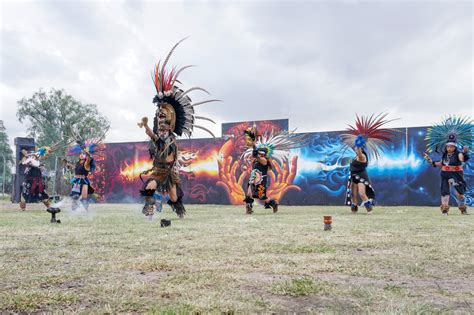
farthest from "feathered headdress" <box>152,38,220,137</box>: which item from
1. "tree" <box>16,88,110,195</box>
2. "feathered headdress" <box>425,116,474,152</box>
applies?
"tree" <box>16,88,110,195</box>

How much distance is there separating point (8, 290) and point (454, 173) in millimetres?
11757

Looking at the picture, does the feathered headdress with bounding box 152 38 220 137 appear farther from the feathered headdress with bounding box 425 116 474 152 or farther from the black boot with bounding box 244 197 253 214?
the feathered headdress with bounding box 425 116 474 152

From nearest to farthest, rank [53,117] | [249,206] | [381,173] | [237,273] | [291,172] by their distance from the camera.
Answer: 1. [237,273]
2. [249,206]
3. [381,173]
4. [291,172]
5. [53,117]

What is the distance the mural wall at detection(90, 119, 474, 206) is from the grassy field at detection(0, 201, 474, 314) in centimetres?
1342

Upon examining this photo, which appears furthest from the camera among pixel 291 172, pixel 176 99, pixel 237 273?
pixel 291 172

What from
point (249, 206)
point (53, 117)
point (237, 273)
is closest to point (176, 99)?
point (249, 206)

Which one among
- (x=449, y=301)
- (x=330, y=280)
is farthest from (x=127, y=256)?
(x=449, y=301)

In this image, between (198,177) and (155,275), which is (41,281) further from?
(198,177)

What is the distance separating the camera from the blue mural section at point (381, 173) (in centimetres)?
1738

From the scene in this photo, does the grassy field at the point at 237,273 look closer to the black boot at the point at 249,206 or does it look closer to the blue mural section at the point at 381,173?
the black boot at the point at 249,206

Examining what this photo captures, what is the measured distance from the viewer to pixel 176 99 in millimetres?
8797

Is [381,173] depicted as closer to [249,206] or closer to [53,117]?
[249,206]

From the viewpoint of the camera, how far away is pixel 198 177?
21891mm

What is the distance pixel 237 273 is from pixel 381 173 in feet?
54.1
